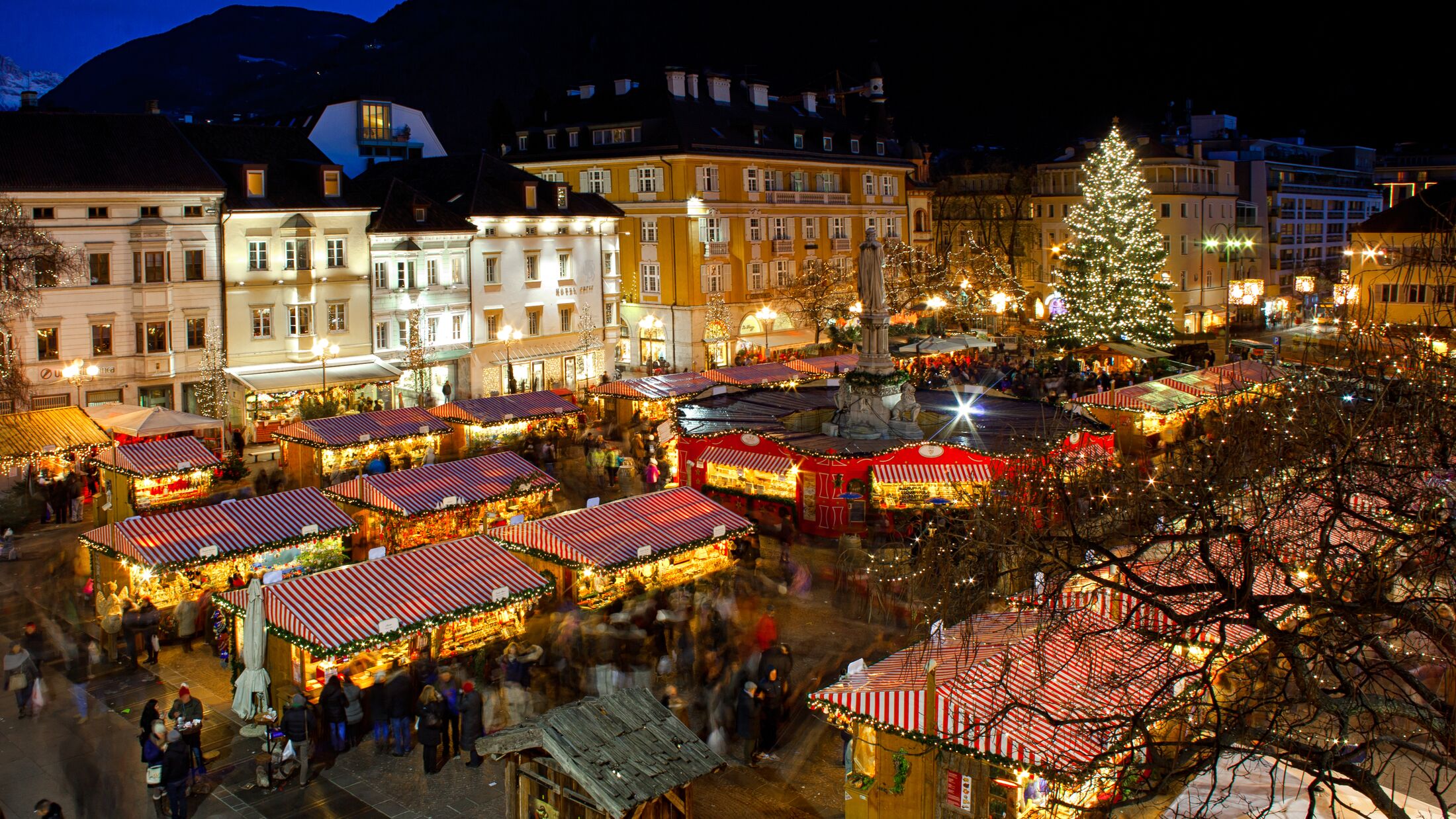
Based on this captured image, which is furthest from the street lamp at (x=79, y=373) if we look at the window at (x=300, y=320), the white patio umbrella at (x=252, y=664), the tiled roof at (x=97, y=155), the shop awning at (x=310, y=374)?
the white patio umbrella at (x=252, y=664)

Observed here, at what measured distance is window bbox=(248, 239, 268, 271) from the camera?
1475 inches

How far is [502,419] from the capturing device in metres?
33.4

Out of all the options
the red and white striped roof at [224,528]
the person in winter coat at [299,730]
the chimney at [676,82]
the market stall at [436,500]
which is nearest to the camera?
the person in winter coat at [299,730]

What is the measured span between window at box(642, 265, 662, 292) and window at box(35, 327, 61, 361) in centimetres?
2563

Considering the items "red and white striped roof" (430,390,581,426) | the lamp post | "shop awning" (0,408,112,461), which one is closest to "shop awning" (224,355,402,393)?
"red and white striped roof" (430,390,581,426)

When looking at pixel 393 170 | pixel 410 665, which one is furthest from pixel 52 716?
pixel 393 170

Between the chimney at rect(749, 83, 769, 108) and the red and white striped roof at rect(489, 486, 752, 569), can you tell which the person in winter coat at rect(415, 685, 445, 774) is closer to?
the red and white striped roof at rect(489, 486, 752, 569)

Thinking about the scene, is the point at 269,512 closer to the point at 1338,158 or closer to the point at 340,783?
the point at 340,783

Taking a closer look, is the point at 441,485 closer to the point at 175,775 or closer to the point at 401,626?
the point at 401,626

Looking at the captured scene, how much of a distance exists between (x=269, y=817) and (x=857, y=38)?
414 ft

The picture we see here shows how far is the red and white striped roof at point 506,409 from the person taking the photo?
33.2 meters

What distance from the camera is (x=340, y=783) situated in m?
15.0

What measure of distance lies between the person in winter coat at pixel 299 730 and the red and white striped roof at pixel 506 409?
18329 mm

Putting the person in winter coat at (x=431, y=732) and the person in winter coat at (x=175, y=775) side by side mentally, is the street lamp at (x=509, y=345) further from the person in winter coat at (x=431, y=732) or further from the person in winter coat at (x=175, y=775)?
the person in winter coat at (x=175, y=775)
